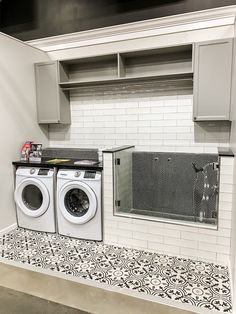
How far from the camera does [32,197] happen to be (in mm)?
3293

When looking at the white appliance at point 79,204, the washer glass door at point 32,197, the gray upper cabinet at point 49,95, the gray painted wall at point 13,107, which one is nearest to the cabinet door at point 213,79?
the white appliance at point 79,204

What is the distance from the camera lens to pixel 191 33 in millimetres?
3016

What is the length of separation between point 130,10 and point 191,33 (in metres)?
0.84

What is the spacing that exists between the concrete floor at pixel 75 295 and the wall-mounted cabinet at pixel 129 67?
2367mm

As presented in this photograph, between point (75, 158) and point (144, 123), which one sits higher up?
point (144, 123)

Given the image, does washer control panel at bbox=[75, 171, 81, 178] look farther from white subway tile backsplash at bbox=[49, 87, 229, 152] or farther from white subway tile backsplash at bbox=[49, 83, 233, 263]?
white subway tile backsplash at bbox=[49, 87, 229, 152]

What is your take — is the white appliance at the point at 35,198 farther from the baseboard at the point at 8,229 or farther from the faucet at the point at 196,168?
the faucet at the point at 196,168

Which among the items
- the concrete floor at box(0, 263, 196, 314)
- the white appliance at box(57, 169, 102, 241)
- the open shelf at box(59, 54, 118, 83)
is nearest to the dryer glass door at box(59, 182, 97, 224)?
the white appliance at box(57, 169, 102, 241)

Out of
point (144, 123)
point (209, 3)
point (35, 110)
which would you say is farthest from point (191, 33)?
point (35, 110)

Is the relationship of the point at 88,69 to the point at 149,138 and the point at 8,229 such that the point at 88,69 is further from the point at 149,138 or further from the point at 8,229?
the point at 8,229

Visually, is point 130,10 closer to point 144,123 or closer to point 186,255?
point 144,123

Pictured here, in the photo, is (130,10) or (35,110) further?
(35,110)

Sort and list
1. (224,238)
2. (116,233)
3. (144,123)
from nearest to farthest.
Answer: (224,238), (116,233), (144,123)

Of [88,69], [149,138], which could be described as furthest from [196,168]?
[88,69]
